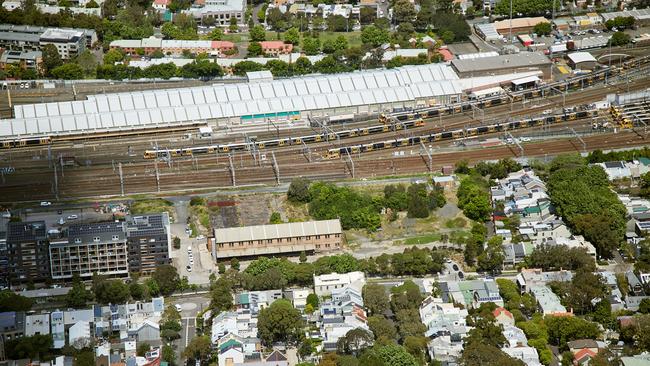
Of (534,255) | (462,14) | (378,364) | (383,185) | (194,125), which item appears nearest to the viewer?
(378,364)

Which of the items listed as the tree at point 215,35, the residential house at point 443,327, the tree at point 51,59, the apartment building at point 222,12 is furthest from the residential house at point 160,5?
the residential house at point 443,327

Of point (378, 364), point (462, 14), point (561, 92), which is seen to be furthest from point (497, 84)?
point (378, 364)

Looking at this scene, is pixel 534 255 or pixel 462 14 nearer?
pixel 534 255

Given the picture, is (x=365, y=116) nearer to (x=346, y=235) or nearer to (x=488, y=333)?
(x=346, y=235)

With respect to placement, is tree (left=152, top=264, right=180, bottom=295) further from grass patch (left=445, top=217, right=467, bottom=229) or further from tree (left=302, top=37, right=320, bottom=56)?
tree (left=302, top=37, right=320, bottom=56)

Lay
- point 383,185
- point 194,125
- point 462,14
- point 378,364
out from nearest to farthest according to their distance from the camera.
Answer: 1. point 378,364
2. point 383,185
3. point 194,125
4. point 462,14

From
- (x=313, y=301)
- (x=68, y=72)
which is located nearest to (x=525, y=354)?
(x=313, y=301)

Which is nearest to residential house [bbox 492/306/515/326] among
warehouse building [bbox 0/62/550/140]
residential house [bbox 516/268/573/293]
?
residential house [bbox 516/268/573/293]
